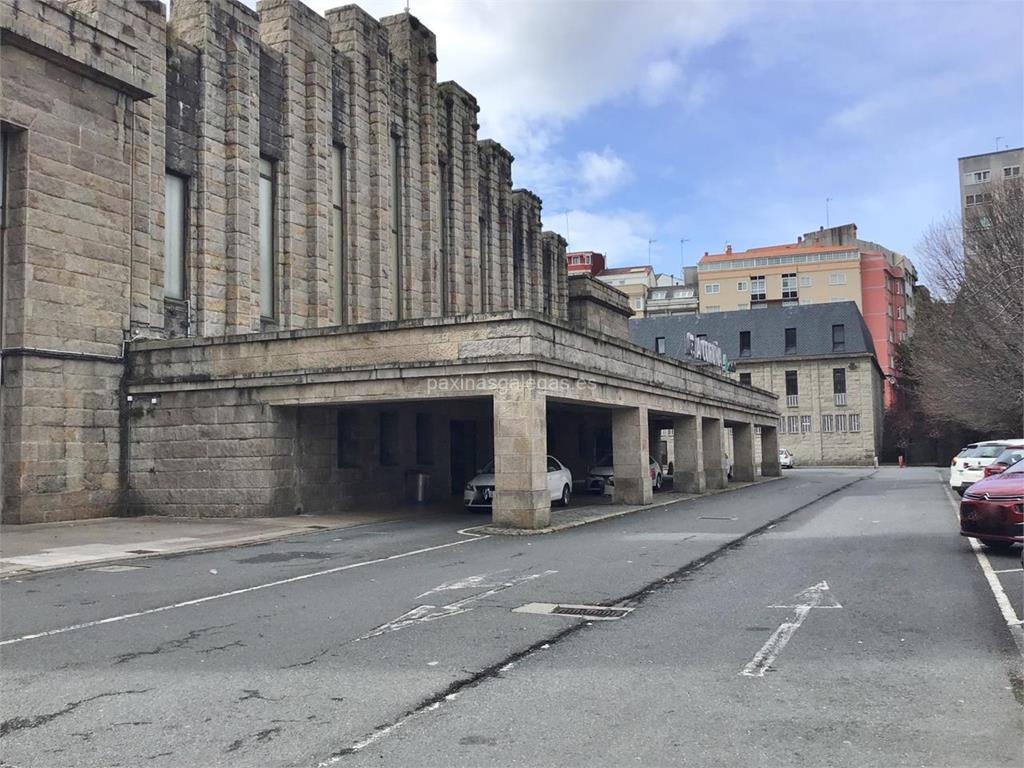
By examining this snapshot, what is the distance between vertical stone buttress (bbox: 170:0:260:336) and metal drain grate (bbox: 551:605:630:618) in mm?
16257

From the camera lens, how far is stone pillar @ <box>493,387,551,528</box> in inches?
664

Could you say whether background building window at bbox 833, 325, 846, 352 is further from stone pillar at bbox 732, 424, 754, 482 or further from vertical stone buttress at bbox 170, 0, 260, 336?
vertical stone buttress at bbox 170, 0, 260, 336

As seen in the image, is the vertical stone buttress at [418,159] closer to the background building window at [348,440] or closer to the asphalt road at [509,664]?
the background building window at [348,440]

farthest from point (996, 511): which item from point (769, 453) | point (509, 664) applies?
point (769, 453)

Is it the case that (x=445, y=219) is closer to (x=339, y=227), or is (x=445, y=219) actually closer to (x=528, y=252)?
(x=339, y=227)

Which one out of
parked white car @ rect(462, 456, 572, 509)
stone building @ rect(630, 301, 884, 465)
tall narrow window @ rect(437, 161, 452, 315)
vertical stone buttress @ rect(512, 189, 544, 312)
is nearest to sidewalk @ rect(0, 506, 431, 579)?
parked white car @ rect(462, 456, 572, 509)

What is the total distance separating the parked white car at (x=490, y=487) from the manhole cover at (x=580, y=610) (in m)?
10.5

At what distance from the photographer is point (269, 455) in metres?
19.3

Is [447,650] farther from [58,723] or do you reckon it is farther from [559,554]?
[559,554]

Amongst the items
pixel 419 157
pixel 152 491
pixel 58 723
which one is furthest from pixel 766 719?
pixel 419 157

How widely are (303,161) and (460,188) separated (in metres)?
9.31

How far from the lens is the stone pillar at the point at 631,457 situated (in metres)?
23.0

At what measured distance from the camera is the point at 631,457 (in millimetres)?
23469

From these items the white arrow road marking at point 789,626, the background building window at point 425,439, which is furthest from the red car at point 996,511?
the background building window at point 425,439
